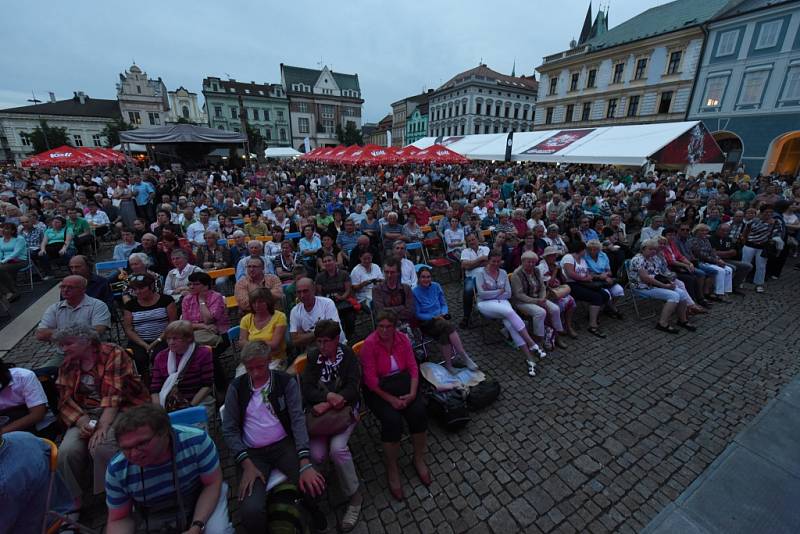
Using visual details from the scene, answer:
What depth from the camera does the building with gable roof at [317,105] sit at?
218ft

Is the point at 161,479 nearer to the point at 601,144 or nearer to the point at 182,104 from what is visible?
the point at 601,144

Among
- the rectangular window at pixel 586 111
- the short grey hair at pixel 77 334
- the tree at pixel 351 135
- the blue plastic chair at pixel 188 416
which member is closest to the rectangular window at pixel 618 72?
the rectangular window at pixel 586 111

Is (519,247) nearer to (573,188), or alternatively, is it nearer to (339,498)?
(339,498)

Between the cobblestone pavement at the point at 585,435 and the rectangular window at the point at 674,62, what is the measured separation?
107 ft

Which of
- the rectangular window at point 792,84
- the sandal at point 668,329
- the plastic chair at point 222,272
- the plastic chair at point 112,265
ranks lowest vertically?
the sandal at point 668,329

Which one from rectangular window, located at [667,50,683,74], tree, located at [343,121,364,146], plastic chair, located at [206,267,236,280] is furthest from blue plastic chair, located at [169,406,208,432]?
tree, located at [343,121,364,146]

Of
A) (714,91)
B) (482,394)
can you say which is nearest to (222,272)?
(482,394)

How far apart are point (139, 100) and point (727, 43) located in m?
79.8

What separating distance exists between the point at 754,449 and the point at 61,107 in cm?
8626

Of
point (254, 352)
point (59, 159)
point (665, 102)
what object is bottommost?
point (254, 352)

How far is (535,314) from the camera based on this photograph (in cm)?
478

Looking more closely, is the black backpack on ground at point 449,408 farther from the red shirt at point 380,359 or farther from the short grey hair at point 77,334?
the short grey hair at point 77,334

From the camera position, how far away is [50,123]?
5488cm

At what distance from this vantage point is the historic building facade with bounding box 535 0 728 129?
87.7ft
